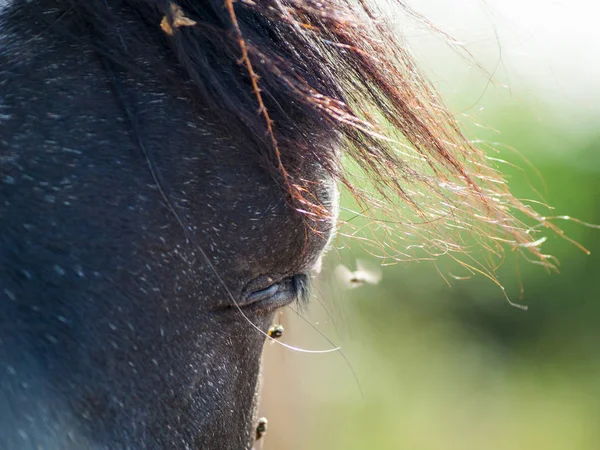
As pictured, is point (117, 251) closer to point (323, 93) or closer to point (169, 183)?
point (169, 183)

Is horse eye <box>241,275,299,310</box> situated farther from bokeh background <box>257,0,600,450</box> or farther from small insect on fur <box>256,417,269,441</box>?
bokeh background <box>257,0,600,450</box>

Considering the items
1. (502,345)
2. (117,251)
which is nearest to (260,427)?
(117,251)

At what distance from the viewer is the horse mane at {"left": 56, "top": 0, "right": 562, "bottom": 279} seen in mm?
1102

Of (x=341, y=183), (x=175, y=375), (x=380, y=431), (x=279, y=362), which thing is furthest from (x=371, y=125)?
(x=380, y=431)

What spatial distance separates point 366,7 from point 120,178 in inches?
18.3

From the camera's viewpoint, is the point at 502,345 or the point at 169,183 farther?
the point at 502,345

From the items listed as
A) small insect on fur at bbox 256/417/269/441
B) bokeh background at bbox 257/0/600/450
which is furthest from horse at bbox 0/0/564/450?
bokeh background at bbox 257/0/600/450

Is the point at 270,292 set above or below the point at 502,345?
above

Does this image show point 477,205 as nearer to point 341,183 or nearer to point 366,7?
point 341,183

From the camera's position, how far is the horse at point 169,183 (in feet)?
3.31

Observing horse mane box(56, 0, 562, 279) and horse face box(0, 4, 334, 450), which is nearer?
horse face box(0, 4, 334, 450)

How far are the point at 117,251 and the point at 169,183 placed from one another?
114mm

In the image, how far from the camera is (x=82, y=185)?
1046mm

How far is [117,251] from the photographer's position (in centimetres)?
105
